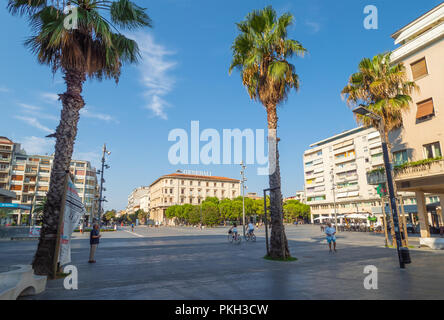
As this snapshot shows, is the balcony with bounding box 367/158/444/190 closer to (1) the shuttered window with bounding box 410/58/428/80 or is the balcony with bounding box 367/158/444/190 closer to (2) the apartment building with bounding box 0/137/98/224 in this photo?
(1) the shuttered window with bounding box 410/58/428/80

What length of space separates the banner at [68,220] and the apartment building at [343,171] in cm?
5464

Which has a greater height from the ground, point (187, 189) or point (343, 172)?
point (187, 189)

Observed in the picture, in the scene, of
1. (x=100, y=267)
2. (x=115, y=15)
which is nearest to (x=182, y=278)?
(x=100, y=267)

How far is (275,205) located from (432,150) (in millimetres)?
13198

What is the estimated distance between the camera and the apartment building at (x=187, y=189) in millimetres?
108750

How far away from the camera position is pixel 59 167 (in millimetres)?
8562

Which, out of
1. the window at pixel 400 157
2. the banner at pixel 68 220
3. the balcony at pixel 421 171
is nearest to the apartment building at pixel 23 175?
the banner at pixel 68 220

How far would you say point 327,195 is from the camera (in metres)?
76.4

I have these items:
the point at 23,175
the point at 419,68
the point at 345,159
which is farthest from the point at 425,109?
the point at 23,175

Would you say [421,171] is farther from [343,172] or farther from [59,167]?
[343,172]

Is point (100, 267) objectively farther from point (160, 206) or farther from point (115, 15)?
point (160, 206)

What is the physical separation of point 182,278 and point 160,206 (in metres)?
106

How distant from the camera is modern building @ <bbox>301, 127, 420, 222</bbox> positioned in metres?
62.9
